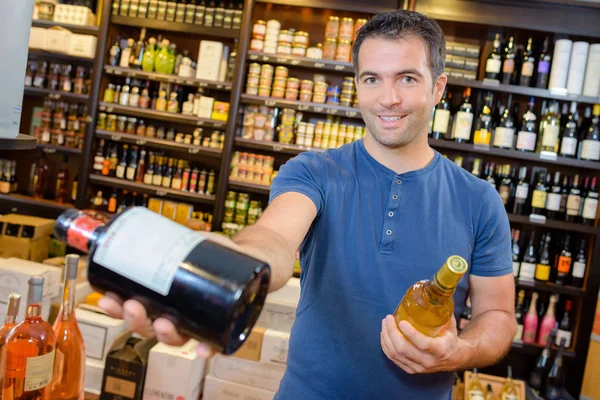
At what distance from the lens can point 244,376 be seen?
8.11ft

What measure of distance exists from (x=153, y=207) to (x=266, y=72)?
1.29 metres

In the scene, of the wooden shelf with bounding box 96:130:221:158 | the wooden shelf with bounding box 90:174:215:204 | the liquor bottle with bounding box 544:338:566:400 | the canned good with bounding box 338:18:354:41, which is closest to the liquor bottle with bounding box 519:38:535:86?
the canned good with bounding box 338:18:354:41

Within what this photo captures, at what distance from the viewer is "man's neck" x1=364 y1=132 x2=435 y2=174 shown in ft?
4.40

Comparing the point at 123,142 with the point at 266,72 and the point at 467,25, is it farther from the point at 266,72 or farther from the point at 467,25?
the point at 467,25

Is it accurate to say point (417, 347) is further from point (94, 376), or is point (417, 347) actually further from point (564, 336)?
point (564, 336)

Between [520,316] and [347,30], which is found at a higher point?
[347,30]

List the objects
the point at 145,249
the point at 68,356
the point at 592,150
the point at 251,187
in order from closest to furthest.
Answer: the point at 145,249, the point at 68,356, the point at 592,150, the point at 251,187

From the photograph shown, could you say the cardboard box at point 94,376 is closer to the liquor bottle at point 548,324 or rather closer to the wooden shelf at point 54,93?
the wooden shelf at point 54,93

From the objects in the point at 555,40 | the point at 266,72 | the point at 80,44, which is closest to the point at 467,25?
the point at 555,40

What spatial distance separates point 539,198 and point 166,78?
2.65 metres

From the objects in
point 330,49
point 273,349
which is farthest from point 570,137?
point 273,349

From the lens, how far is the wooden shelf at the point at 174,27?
3770mm

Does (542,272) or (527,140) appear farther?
(542,272)

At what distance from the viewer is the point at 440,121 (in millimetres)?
3451
